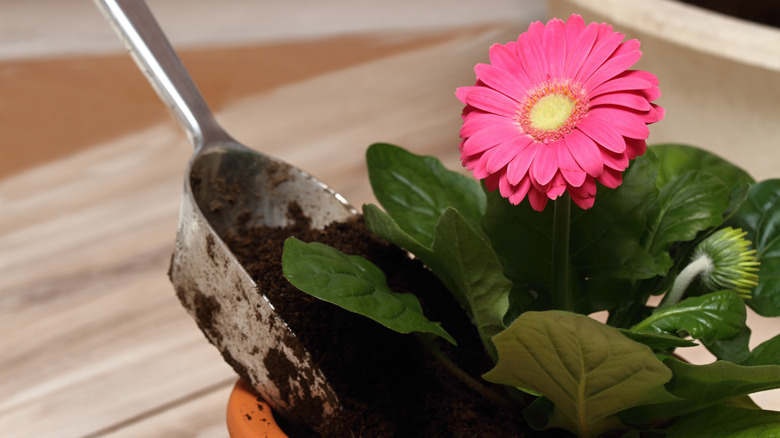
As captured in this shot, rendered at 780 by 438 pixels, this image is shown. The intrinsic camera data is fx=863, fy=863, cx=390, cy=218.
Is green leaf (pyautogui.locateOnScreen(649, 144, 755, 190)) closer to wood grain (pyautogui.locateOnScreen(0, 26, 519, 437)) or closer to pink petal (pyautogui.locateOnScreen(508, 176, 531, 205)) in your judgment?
pink petal (pyautogui.locateOnScreen(508, 176, 531, 205))

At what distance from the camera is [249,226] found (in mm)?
422

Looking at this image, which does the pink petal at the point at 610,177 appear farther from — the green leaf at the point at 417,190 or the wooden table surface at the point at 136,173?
the wooden table surface at the point at 136,173

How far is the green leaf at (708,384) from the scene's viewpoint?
0.97ft

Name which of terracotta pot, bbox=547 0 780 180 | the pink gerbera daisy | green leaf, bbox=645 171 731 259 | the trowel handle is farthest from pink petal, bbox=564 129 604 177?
terracotta pot, bbox=547 0 780 180

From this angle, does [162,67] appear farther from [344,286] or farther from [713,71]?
[713,71]

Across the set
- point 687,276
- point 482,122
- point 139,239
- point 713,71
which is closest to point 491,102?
point 482,122

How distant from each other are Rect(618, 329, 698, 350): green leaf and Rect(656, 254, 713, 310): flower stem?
41 mm

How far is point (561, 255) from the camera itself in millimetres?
336

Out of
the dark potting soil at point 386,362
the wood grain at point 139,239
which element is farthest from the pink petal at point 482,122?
the wood grain at point 139,239

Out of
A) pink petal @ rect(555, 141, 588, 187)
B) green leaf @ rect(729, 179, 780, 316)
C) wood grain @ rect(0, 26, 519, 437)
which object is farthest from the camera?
wood grain @ rect(0, 26, 519, 437)

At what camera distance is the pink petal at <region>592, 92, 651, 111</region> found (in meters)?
0.28

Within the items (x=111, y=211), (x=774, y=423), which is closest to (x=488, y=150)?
(x=774, y=423)

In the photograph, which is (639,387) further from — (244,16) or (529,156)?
(244,16)

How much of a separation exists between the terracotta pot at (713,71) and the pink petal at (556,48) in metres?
0.30
